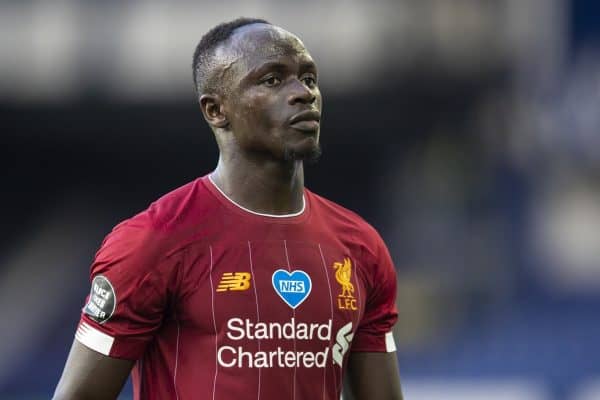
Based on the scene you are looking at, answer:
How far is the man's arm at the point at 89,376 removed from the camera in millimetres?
3332

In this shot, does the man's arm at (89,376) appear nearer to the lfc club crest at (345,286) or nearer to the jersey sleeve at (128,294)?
the jersey sleeve at (128,294)

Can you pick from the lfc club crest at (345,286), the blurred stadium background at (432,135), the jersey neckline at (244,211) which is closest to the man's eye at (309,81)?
the jersey neckline at (244,211)

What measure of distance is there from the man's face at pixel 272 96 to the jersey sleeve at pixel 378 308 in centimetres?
45

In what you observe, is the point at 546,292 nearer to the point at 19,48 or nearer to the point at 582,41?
the point at 582,41

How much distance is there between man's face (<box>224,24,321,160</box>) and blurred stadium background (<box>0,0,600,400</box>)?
845cm

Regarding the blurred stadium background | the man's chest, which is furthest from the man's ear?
the blurred stadium background

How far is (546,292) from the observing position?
43.7 feet

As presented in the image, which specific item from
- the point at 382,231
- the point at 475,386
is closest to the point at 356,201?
the point at 382,231

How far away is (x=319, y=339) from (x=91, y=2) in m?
9.44

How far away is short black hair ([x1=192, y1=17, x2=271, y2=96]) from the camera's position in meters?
3.59

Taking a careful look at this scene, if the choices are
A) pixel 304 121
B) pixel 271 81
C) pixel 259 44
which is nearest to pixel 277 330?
pixel 304 121

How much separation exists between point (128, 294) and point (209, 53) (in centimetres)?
78

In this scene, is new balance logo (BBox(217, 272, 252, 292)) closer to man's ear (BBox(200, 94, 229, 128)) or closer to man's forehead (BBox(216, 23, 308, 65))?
man's ear (BBox(200, 94, 229, 128))

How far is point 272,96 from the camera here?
3.46 metres
